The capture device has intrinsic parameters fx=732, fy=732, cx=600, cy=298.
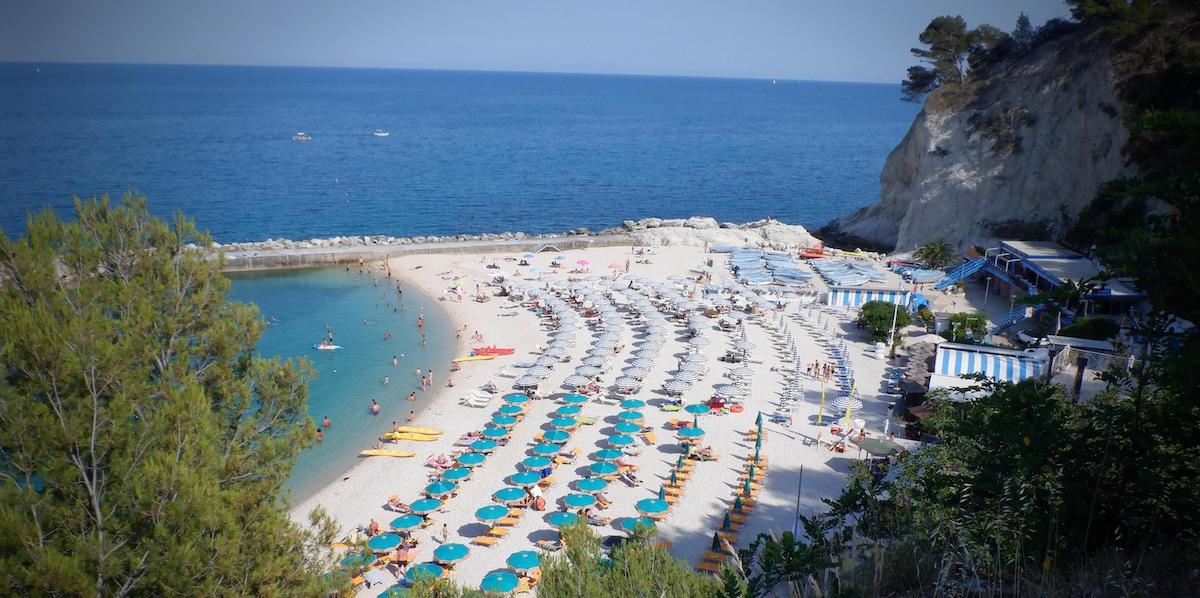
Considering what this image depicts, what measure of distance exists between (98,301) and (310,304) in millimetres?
27683

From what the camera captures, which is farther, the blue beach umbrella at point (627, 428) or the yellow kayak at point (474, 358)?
the yellow kayak at point (474, 358)

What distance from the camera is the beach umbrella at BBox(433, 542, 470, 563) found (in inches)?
567

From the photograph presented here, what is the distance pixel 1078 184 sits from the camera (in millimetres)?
35094

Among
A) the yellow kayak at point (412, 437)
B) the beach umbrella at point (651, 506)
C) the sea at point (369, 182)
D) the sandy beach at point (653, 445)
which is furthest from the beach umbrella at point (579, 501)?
the sea at point (369, 182)

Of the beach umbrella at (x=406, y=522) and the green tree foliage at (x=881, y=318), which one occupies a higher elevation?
the green tree foliage at (x=881, y=318)

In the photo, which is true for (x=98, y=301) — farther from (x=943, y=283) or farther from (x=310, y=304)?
(x=943, y=283)

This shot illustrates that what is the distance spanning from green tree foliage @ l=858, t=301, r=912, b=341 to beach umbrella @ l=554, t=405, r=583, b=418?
12.6 metres

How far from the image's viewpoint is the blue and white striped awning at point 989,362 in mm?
20844

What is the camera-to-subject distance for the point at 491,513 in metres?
16.0

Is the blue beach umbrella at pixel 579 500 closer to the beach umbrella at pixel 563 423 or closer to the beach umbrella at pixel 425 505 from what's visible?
the beach umbrella at pixel 425 505

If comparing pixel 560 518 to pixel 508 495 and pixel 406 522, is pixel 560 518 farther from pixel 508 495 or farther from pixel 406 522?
pixel 406 522

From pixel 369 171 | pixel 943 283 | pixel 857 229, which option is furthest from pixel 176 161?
pixel 943 283

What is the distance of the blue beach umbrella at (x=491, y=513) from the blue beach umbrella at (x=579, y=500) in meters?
1.41

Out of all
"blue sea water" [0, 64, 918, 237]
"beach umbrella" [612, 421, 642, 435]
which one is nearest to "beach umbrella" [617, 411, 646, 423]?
"beach umbrella" [612, 421, 642, 435]
